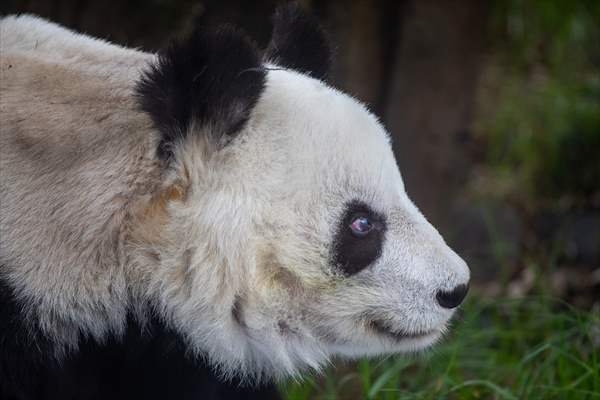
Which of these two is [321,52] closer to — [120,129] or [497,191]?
[120,129]

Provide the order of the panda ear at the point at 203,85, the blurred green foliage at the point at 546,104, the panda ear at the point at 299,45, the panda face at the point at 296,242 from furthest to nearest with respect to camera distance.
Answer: the blurred green foliage at the point at 546,104 → the panda ear at the point at 299,45 → the panda face at the point at 296,242 → the panda ear at the point at 203,85

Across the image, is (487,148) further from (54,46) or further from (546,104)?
(54,46)

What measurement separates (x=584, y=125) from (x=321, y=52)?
4295mm

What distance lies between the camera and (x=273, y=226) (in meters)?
2.54

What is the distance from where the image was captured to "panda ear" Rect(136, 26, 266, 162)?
7.88ft

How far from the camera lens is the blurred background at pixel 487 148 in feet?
12.4

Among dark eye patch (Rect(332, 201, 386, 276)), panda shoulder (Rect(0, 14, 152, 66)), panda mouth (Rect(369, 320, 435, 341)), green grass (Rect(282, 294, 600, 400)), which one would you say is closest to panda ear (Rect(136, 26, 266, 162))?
panda shoulder (Rect(0, 14, 152, 66))

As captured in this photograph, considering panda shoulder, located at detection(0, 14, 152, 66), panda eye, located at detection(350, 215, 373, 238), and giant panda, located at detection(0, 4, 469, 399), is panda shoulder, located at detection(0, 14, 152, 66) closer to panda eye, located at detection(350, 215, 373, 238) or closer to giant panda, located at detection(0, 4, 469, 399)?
giant panda, located at detection(0, 4, 469, 399)

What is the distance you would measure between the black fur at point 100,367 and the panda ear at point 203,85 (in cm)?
54

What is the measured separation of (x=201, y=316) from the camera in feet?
8.44

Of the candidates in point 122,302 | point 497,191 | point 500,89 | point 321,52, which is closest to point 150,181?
point 122,302

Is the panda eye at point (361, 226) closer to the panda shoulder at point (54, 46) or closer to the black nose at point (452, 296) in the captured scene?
the black nose at point (452, 296)

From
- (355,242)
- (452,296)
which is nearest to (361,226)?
(355,242)

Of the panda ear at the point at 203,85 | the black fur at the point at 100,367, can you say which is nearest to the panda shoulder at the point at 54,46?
the panda ear at the point at 203,85
